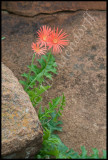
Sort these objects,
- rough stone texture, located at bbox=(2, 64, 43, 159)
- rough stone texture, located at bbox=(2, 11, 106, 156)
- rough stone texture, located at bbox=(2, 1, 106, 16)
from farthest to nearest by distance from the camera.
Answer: rough stone texture, located at bbox=(2, 1, 106, 16) → rough stone texture, located at bbox=(2, 11, 106, 156) → rough stone texture, located at bbox=(2, 64, 43, 159)

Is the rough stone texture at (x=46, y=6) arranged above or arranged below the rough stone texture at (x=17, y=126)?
above

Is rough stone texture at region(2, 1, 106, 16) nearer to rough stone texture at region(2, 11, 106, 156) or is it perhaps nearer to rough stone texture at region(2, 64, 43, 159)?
rough stone texture at region(2, 11, 106, 156)

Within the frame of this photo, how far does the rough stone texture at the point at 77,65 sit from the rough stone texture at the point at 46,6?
73 millimetres

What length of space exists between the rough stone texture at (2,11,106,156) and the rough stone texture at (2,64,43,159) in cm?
82

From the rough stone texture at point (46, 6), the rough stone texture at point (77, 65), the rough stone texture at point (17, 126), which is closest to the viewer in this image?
the rough stone texture at point (17, 126)

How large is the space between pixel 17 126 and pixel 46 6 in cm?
213

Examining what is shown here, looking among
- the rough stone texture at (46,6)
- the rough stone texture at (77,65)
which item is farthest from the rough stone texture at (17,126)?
the rough stone texture at (46,6)

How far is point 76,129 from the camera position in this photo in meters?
2.95

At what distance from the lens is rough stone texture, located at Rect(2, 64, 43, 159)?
1.98 m

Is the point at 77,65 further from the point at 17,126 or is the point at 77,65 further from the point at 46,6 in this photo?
the point at 17,126

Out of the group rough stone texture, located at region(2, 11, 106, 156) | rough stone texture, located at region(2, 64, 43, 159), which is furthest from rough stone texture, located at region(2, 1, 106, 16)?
rough stone texture, located at region(2, 64, 43, 159)

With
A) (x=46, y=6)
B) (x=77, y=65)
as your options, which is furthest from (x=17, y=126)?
(x=46, y=6)

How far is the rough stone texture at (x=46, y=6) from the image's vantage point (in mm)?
3484

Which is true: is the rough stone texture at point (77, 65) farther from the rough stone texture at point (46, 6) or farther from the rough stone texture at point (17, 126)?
the rough stone texture at point (17, 126)
